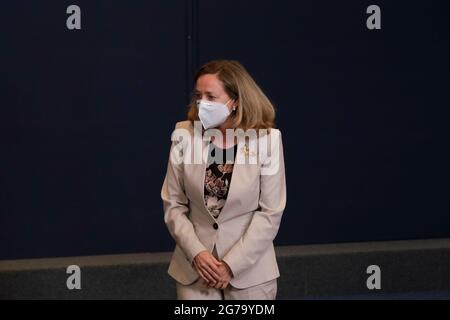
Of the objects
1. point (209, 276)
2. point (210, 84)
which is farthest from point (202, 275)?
point (210, 84)

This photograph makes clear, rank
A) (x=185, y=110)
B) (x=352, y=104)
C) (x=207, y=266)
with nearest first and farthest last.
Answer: (x=207, y=266), (x=185, y=110), (x=352, y=104)

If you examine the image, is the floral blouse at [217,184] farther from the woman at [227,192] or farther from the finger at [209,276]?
the finger at [209,276]

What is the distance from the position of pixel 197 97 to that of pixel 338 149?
243cm

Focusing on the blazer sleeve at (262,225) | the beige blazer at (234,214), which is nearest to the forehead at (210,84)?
the beige blazer at (234,214)

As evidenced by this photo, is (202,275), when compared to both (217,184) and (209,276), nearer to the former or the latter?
(209,276)

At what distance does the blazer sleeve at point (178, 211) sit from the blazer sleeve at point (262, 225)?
133 millimetres

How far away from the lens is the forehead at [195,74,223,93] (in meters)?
3.28

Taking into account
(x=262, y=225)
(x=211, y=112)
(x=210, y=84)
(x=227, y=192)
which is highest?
(x=210, y=84)

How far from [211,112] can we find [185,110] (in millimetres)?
2119

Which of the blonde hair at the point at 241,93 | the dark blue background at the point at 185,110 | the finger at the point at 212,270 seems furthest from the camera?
the dark blue background at the point at 185,110

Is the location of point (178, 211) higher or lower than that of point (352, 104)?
lower

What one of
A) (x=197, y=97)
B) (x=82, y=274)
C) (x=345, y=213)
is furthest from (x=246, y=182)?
(x=345, y=213)

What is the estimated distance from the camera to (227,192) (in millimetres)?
3240

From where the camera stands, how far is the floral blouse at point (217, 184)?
3249mm
